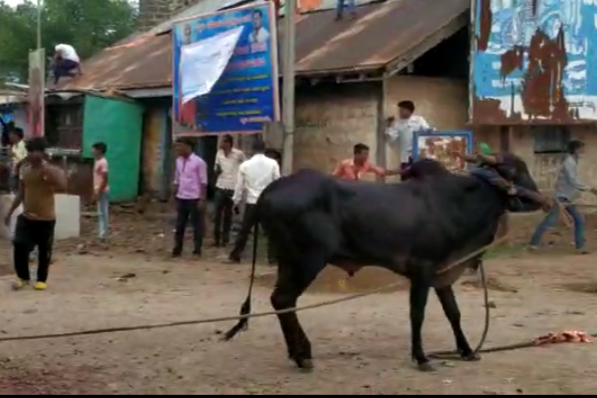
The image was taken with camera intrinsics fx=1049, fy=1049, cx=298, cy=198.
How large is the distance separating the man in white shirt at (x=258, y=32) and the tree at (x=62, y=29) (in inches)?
871

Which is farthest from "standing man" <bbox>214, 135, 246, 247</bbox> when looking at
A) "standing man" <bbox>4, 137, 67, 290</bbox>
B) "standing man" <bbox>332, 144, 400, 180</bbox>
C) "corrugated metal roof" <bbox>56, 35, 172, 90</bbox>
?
"corrugated metal roof" <bbox>56, 35, 172, 90</bbox>

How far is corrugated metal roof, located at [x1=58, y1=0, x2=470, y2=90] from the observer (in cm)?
1597

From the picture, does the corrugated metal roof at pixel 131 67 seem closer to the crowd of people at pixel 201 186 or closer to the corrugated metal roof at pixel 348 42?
the corrugated metal roof at pixel 348 42

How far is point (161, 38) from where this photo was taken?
24.6 m

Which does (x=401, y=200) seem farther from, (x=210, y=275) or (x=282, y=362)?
(x=210, y=275)

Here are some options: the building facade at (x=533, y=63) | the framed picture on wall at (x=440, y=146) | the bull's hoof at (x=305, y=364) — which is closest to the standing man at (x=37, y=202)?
the bull's hoof at (x=305, y=364)

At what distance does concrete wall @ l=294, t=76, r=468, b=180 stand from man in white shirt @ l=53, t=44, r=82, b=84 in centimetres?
787

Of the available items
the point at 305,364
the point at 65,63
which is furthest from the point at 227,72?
the point at 305,364

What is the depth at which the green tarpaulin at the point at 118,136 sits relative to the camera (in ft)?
68.0

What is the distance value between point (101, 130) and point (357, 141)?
6.50 meters

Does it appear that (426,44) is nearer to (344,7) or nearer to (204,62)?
(204,62)

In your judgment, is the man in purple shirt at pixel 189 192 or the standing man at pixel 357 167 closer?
the standing man at pixel 357 167

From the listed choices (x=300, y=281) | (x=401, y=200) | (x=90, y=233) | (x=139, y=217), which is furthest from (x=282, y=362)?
(x=139, y=217)

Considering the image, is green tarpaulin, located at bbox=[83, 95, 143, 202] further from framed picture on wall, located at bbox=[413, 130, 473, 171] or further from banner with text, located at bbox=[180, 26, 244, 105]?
framed picture on wall, located at bbox=[413, 130, 473, 171]
